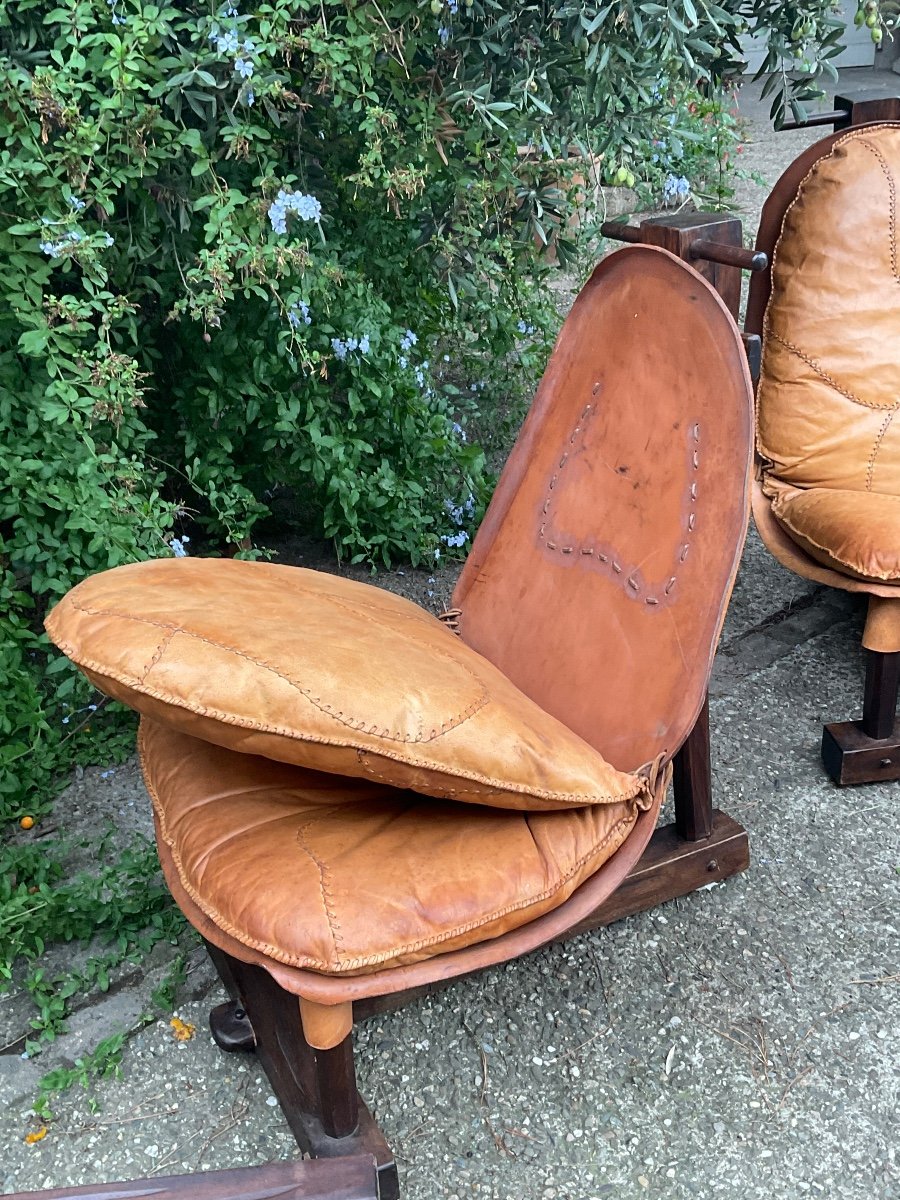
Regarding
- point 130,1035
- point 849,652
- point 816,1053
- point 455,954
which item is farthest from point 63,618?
point 849,652

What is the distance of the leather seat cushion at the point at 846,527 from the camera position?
7.14ft

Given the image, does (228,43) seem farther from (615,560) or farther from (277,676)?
(277,676)

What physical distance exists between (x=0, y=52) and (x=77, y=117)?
7.3 inches

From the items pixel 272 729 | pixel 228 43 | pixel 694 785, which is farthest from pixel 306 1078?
pixel 228 43

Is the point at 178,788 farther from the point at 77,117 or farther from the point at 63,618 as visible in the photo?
the point at 77,117

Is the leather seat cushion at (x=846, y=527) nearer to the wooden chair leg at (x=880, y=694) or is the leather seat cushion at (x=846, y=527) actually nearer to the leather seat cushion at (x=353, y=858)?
the wooden chair leg at (x=880, y=694)

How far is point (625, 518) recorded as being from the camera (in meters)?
1.77

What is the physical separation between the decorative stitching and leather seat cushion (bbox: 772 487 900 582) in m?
0.68

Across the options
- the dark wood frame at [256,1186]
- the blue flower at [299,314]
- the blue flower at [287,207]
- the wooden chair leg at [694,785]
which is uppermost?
the blue flower at [287,207]

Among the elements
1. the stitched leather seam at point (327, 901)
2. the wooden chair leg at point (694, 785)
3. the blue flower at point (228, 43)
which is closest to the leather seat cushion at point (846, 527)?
the wooden chair leg at point (694, 785)

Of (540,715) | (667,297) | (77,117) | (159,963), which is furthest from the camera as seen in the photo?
(159,963)

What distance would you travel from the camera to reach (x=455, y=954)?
4.54 feet

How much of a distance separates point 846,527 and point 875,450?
389 millimetres

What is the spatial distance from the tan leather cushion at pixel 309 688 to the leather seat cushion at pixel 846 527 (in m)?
0.94
